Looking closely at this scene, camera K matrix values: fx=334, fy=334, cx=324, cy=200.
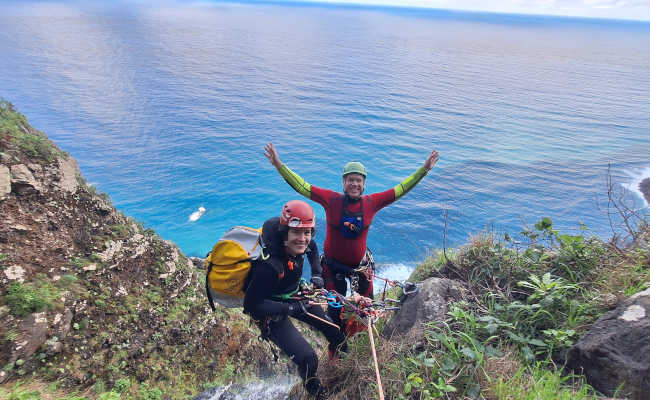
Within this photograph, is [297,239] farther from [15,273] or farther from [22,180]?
[22,180]

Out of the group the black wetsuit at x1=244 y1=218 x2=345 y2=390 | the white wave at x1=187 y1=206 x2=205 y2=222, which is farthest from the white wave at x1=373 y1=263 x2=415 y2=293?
the black wetsuit at x1=244 y1=218 x2=345 y2=390

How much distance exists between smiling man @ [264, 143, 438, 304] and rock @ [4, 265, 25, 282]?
3.93 meters

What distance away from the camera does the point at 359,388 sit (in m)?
3.53

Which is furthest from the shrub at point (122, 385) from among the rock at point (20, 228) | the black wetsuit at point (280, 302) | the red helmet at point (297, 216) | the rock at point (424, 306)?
the rock at point (424, 306)

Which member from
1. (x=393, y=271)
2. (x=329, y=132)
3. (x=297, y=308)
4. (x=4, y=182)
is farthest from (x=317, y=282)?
(x=329, y=132)

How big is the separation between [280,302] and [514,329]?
261cm

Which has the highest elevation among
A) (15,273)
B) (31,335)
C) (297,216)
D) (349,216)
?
(297,216)

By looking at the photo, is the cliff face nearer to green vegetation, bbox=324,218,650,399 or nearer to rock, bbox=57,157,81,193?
rock, bbox=57,157,81,193

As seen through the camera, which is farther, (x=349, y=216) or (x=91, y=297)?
(x=91, y=297)

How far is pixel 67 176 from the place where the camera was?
6902 millimetres

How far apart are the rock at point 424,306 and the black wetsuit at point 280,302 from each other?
30.3 inches

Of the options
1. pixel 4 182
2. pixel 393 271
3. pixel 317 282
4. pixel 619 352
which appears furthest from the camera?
pixel 393 271

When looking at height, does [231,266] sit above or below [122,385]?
above

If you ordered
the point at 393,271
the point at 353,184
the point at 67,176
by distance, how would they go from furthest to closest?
the point at 393,271 → the point at 67,176 → the point at 353,184
